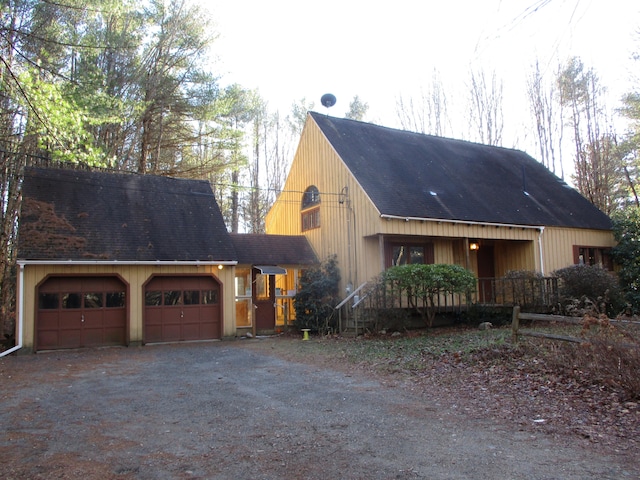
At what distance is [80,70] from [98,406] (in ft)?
46.3

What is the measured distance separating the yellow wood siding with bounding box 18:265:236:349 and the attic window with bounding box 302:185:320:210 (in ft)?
15.8

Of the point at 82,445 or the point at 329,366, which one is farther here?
the point at 329,366

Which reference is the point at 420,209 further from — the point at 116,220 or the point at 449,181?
the point at 116,220

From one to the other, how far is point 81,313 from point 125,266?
1.81 metres

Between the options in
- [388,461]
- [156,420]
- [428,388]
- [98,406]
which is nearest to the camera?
[388,461]

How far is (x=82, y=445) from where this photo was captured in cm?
532

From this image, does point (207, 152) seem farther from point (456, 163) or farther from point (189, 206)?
point (456, 163)

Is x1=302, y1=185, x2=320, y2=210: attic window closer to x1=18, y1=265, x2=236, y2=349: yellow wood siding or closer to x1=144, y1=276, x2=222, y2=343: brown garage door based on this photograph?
x1=18, y1=265, x2=236, y2=349: yellow wood siding

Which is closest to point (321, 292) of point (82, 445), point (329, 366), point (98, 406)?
point (329, 366)

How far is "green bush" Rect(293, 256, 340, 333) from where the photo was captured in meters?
16.8

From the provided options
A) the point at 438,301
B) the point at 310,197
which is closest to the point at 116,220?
the point at 310,197

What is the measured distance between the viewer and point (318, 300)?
17.0 meters

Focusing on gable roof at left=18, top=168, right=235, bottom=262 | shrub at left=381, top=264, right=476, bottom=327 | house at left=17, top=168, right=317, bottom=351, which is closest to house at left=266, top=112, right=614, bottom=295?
shrub at left=381, top=264, right=476, bottom=327

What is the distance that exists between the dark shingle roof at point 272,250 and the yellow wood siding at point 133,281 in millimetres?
1421
